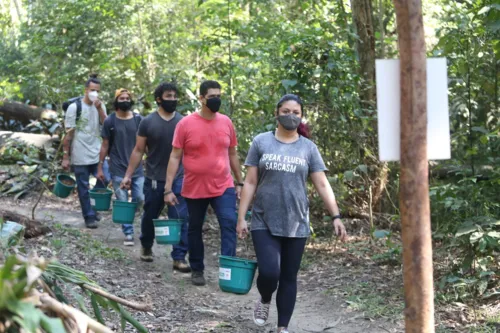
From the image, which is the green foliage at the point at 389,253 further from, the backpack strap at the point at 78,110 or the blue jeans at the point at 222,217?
the backpack strap at the point at 78,110

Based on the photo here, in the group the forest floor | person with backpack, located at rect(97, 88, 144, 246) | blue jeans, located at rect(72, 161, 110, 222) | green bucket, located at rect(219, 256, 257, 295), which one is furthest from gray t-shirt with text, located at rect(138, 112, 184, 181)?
green bucket, located at rect(219, 256, 257, 295)

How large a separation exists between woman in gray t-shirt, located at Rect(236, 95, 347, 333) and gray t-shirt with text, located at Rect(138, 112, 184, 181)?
108 inches

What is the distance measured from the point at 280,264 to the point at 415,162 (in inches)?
103

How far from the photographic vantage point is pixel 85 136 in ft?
37.2

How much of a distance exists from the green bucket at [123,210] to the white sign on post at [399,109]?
236 inches

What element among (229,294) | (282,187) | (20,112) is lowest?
(229,294)

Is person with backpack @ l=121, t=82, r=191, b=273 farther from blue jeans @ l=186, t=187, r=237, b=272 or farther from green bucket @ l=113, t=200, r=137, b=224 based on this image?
blue jeans @ l=186, t=187, r=237, b=272

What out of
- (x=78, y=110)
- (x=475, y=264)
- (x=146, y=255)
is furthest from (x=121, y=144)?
(x=475, y=264)

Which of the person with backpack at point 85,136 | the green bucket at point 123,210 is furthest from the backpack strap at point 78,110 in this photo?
the green bucket at point 123,210

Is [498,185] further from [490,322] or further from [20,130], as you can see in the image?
[20,130]

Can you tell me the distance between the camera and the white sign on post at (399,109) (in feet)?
14.3

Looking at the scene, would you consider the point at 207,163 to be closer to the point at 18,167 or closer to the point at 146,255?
the point at 146,255

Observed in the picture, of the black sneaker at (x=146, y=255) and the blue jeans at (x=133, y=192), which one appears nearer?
the black sneaker at (x=146, y=255)

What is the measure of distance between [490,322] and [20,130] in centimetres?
1301
